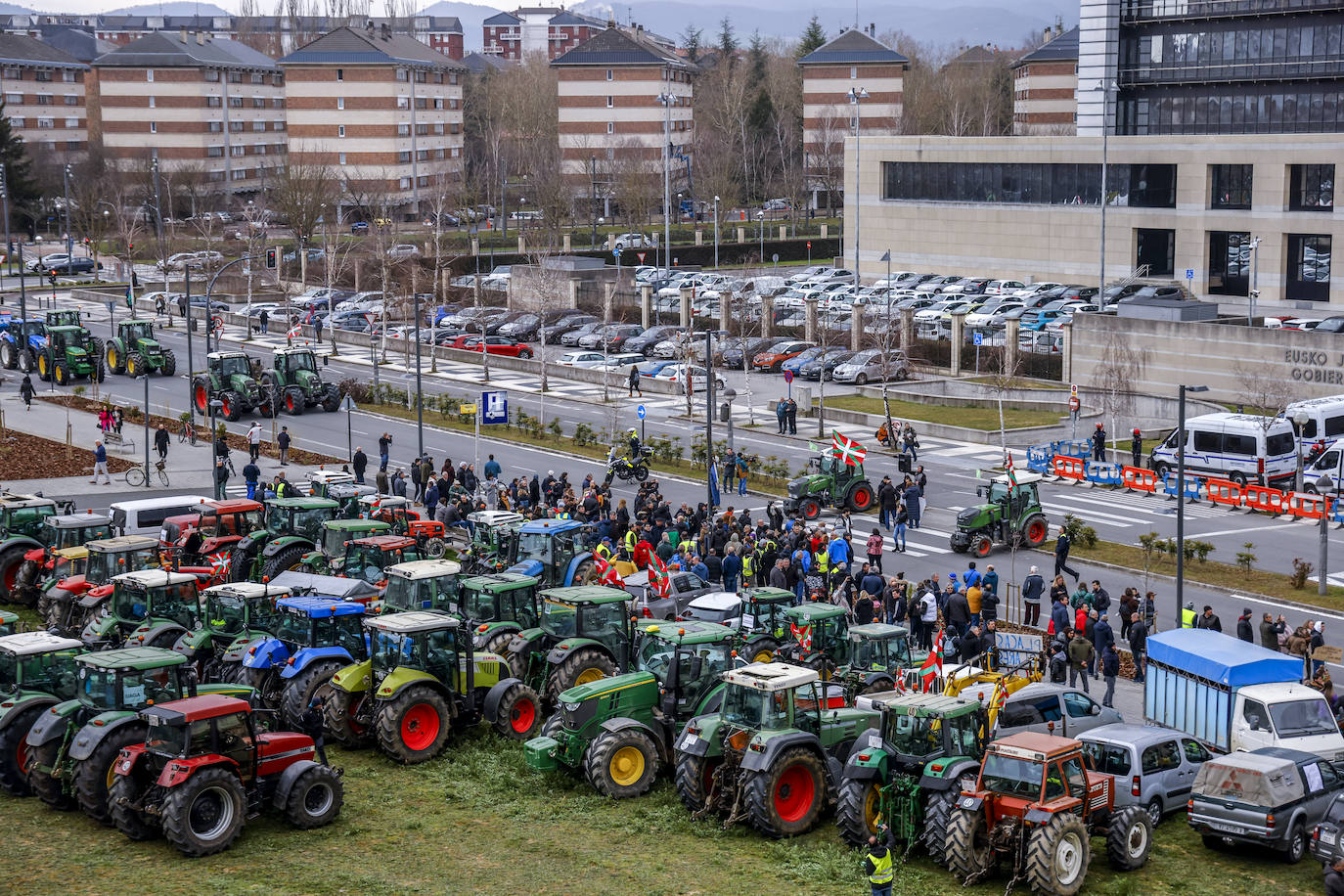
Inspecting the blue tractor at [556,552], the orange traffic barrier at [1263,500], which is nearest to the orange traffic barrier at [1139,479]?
the orange traffic barrier at [1263,500]

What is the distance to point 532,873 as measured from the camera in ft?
54.9

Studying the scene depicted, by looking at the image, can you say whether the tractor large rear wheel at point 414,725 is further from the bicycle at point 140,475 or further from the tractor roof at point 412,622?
the bicycle at point 140,475

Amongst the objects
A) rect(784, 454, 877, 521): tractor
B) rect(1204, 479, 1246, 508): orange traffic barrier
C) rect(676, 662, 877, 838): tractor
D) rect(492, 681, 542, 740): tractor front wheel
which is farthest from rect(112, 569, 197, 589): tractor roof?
rect(1204, 479, 1246, 508): orange traffic barrier

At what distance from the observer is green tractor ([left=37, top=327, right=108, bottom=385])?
57.9 m

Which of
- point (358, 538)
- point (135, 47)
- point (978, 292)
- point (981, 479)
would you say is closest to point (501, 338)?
point (978, 292)

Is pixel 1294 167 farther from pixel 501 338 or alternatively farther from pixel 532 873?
pixel 532 873

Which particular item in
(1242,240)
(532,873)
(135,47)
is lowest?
(532,873)

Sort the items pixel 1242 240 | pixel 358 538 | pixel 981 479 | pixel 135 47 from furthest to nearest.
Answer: pixel 135 47, pixel 1242 240, pixel 981 479, pixel 358 538

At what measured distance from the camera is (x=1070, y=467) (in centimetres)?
4303

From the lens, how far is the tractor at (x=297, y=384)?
52.5 m

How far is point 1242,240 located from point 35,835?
6544cm

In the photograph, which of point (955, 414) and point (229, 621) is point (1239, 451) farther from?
point (229, 621)

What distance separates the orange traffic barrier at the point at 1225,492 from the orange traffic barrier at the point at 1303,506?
1.18 m

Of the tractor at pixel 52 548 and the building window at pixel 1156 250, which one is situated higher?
the building window at pixel 1156 250
